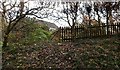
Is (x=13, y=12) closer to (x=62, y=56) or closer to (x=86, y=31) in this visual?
(x=62, y=56)

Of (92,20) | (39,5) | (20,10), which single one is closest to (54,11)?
(39,5)

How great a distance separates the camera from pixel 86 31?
4.28m

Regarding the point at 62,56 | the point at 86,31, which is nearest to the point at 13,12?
the point at 62,56

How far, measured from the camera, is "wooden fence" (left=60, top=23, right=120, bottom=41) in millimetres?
4035

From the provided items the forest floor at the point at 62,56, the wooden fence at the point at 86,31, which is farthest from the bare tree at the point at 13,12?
the wooden fence at the point at 86,31

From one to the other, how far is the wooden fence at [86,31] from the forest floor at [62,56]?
2.51ft

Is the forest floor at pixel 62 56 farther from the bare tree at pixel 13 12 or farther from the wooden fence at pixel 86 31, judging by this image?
the wooden fence at pixel 86 31

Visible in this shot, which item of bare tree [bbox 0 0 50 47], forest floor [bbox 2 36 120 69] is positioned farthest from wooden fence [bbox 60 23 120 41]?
bare tree [bbox 0 0 50 47]

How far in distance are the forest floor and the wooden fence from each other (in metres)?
0.77

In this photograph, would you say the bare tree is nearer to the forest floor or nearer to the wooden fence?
the forest floor

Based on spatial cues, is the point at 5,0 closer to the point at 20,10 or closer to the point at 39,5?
the point at 20,10

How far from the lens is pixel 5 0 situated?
3.03 m

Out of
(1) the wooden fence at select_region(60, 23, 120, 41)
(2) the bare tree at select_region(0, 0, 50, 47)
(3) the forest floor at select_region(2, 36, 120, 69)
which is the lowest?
(3) the forest floor at select_region(2, 36, 120, 69)

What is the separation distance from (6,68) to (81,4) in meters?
2.07
